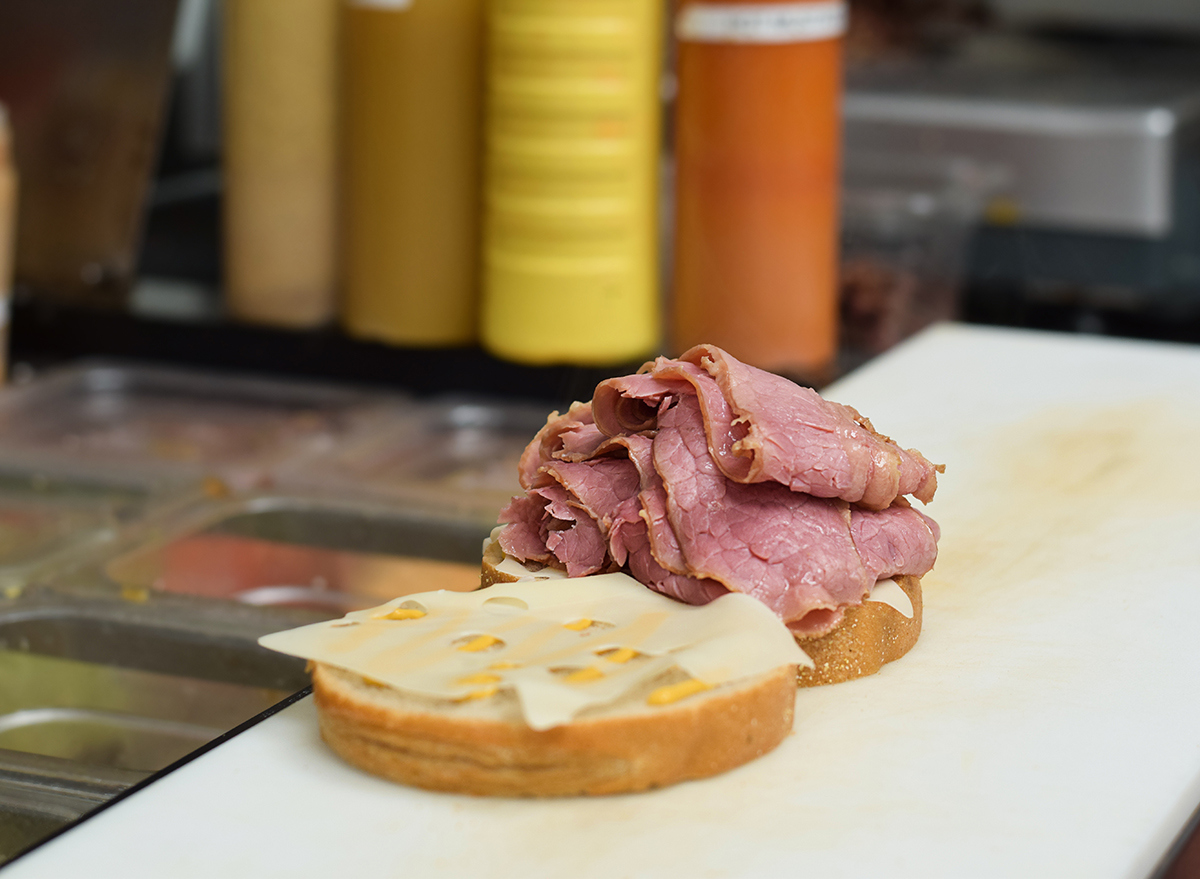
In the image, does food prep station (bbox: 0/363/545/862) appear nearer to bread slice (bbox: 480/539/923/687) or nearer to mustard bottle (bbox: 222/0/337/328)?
mustard bottle (bbox: 222/0/337/328)

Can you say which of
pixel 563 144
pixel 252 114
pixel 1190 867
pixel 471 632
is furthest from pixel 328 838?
pixel 252 114

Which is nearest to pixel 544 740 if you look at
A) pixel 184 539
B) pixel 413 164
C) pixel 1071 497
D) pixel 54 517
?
pixel 1071 497

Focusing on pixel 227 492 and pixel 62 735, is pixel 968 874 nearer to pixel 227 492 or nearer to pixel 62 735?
pixel 62 735

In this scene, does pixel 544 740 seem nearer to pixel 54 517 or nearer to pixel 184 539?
pixel 184 539

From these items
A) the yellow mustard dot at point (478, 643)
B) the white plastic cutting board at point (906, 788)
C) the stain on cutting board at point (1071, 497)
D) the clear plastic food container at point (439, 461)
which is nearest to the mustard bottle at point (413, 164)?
the clear plastic food container at point (439, 461)

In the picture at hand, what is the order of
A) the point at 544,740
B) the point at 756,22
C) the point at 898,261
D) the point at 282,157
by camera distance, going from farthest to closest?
the point at 898,261 < the point at 282,157 < the point at 756,22 < the point at 544,740
